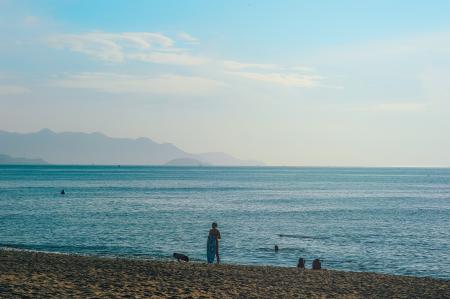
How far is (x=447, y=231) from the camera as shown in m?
50.0

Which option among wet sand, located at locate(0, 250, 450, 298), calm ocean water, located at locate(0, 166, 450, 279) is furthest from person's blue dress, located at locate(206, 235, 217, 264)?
calm ocean water, located at locate(0, 166, 450, 279)

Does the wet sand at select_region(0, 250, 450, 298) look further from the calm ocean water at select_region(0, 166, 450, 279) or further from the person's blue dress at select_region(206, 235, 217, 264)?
the calm ocean water at select_region(0, 166, 450, 279)

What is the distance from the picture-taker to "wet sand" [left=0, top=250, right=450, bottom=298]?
17000mm

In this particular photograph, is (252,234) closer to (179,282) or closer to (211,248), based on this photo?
(211,248)

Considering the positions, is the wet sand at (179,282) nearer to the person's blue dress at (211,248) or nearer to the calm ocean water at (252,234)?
the person's blue dress at (211,248)

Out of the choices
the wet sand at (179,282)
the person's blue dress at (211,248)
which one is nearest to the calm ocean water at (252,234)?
the person's blue dress at (211,248)

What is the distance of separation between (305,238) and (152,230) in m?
13.1

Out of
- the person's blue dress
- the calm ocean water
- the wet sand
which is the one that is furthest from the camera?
the calm ocean water

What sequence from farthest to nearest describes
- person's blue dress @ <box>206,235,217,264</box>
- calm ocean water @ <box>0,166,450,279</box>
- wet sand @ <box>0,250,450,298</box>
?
calm ocean water @ <box>0,166,450,279</box> < person's blue dress @ <box>206,235,217,264</box> < wet sand @ <box>0,250,450,298</box>

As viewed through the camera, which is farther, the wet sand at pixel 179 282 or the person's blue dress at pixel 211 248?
the person's blue dress at pixel 211 248

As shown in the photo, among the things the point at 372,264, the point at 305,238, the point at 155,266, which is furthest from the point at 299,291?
the point at 305,238

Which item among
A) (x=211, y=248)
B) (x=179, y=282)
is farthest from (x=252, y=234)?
(x=179, y=282)

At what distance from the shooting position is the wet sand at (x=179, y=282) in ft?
55.8

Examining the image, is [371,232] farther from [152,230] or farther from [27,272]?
[27,272]
